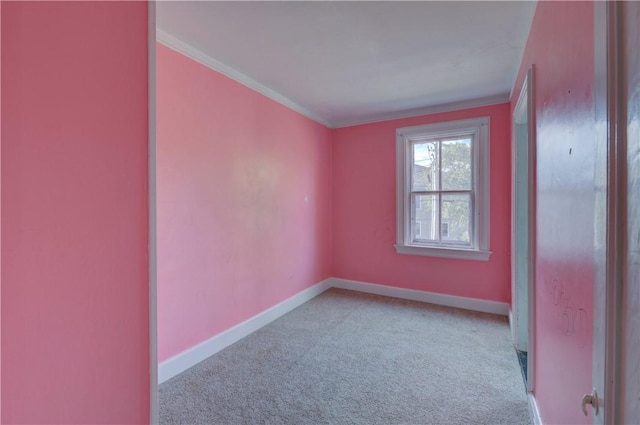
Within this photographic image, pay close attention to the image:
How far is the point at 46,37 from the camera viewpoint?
0.72 meters

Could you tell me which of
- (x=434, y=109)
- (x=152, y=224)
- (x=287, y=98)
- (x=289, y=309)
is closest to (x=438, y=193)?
(x=434, y=109)

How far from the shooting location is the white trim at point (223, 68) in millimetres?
2008

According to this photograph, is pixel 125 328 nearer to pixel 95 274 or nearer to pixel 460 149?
pixel 95 274

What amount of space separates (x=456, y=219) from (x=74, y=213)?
361 centimetres

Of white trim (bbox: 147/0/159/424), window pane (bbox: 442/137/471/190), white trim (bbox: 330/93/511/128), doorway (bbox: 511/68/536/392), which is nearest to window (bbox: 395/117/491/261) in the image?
window pane (bbox: 442/137/471/190)

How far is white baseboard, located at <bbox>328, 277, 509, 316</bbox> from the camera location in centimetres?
328

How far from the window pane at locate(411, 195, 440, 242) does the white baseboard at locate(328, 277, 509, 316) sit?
2.30ft

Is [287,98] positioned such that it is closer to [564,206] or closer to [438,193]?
[438,193]

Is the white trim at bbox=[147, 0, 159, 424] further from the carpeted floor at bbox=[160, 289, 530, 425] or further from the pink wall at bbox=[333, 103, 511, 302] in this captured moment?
the pink wall at bbox=[333, 103, 511, 302]

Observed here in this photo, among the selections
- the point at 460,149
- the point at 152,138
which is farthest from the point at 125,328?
the point at 460,149

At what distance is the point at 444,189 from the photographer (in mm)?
3568

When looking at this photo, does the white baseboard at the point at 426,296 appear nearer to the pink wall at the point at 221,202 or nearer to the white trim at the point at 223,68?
the pink wall at the point at 221,202

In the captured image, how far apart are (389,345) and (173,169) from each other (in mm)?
2312

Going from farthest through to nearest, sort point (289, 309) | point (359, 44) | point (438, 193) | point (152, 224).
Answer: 1. point (438, 193)
2. point (289, 309)
3. point (359, 44)
4. point (152, 224)
